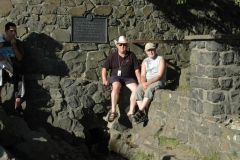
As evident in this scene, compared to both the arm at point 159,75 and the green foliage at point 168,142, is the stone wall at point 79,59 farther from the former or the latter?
the arm at point 159,75

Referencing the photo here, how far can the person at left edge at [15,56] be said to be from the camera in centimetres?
650

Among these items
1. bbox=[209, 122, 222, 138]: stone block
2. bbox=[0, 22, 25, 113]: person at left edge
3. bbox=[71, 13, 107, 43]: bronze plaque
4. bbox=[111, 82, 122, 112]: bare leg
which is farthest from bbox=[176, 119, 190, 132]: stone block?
bbox=[0, 22, 25, 113]: person at left edge

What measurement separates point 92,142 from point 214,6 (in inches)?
Answer: 164

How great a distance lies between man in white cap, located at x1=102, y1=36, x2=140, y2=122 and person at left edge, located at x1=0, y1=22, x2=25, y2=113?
1576 mm

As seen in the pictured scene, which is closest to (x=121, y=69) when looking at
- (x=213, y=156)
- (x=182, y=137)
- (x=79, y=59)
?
(x=79, y=59)

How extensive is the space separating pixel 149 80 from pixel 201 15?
2.59 metres

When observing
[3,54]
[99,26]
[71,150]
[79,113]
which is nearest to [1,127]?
[71,150]

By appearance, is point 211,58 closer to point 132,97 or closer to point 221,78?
point 221,78

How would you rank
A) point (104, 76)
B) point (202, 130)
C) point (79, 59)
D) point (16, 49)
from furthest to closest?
point (79, 59) < point (104, 76) < point (16, 49) < point (202, 130)

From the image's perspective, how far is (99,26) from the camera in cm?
745

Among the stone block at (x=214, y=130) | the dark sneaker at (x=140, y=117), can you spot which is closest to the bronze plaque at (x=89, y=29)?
the dark sneaker at (x=140, y=117)

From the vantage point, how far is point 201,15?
27.2ft

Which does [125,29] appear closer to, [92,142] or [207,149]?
[92,142]

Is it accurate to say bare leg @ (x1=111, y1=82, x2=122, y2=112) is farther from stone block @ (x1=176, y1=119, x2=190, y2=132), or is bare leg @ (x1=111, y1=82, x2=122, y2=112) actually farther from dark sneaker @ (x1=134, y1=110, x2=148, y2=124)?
stone block @ (x1=176, y1=119, x2=190, y2=132)
